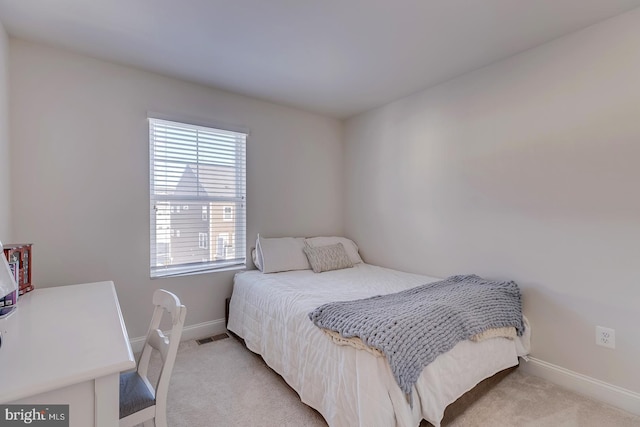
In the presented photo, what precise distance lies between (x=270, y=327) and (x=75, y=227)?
65.6 inches

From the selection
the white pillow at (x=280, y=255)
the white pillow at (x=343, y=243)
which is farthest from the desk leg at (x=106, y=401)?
the white pillow at (x=343, y=243)

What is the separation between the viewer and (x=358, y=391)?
1345 mm

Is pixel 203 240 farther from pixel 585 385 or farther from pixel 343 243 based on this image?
pixel 585 385

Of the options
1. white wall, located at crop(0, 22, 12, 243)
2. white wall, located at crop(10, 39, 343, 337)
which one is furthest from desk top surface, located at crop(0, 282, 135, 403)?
white wall, located at crop(10, 39, 343, 337)

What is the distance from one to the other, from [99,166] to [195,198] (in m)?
0.76

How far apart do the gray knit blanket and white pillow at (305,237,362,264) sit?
50.6 inches

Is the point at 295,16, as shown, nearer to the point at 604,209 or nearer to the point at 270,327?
the point at 270,327

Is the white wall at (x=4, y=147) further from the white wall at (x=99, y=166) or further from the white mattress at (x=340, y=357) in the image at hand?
the white mattress at (x=340, y=357)

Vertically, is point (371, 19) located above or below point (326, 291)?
above

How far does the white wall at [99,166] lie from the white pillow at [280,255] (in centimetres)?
25

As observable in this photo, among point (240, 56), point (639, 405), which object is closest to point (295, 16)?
point (240, 56)

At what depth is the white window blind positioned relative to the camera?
2.60 meters

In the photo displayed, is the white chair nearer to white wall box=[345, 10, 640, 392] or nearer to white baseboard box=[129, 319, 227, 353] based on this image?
white baseboard box=[129, 319, 227, 353]

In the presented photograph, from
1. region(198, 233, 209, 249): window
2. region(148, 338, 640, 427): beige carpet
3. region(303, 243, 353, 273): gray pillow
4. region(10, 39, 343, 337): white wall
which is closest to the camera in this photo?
region(148, 338, 640, 427): beige carpet
